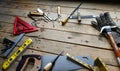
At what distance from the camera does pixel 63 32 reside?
67.4 inches

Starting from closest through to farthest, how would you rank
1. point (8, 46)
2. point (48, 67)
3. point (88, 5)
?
point (48, 67), point (8, 46), point (88, 5)

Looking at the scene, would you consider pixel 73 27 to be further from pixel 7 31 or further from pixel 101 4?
pixel 7 31

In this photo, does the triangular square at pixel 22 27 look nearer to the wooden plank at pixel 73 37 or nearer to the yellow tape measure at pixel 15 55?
the wooden plank at pixel 73 37

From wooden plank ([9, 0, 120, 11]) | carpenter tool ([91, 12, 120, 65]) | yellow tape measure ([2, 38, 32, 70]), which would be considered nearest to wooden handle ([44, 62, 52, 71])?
yellow tape measure ([2, 38, 32, 70])

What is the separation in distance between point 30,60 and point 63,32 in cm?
47

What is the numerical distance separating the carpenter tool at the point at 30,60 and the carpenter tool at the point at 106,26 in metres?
0.63

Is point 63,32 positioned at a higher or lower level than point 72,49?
higher

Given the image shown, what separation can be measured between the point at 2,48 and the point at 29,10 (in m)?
0.70

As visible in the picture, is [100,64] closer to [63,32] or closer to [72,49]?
[72,49]

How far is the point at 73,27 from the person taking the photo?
1.76 m

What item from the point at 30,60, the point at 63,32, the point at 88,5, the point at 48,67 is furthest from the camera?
the point at 88,5

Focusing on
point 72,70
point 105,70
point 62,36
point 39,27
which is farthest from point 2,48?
point 105,70

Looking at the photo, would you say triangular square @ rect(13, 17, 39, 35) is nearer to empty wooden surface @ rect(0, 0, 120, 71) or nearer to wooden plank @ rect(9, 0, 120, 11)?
empty wooden surface @ rect(0, 0, 120, 71)

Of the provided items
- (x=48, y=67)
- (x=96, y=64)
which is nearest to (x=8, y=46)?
(x=48, y=67)
